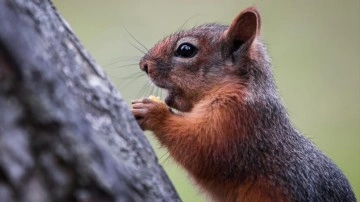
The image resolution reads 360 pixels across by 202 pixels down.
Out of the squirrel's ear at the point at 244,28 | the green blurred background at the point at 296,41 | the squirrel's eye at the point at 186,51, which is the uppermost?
the squirrel's ear at the point at 244,28

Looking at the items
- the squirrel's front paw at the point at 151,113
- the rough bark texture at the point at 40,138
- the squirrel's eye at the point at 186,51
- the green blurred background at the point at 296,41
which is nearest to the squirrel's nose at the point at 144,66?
the squirrel's eye at the point at 186,51

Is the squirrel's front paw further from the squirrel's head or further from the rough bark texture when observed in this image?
the rough bark texture

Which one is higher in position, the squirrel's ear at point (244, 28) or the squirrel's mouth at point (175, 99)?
the squirrel's ear at point (244, 28)

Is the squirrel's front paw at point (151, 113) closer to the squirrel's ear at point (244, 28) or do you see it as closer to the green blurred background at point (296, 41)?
the squirrel's ear at point (244, 28)

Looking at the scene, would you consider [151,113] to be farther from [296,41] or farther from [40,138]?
[296,41]

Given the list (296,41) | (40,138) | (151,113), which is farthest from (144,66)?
(296,41)

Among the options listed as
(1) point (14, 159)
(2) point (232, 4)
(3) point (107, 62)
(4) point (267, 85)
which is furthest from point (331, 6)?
(1) point (14, 159)

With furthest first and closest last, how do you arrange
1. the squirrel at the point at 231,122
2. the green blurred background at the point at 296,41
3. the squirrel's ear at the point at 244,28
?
1. the green blurred background at the point at 296,41
2. the squirrel's ear at the point at 244,28
3. the squirrel at the point at 231,122
